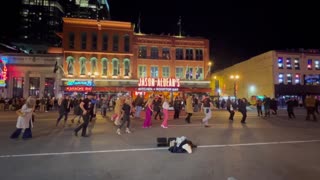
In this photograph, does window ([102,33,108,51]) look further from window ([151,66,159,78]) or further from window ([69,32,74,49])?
window ([151,66,159,78])

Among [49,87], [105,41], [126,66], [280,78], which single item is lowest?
[49,87]

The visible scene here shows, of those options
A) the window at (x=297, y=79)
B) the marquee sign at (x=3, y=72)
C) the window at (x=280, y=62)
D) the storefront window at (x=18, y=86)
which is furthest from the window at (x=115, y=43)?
the window at (x=297, y=79)

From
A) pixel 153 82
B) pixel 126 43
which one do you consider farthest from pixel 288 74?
pixel 126 43

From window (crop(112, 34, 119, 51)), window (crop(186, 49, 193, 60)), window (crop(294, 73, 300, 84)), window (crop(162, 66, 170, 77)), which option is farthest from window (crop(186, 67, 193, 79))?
window (crop(294, 73, 300, 84))

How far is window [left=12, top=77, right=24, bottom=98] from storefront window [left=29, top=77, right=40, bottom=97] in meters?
1.32

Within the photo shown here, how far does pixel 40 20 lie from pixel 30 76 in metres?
78.5

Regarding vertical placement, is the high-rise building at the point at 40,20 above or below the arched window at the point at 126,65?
above

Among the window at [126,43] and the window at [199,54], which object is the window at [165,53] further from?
the window at [126,43]

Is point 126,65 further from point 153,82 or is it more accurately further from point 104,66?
point 153,82

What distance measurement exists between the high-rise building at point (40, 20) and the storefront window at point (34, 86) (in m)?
69.2

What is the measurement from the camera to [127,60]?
1711 inches

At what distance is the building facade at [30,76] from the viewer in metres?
39.9

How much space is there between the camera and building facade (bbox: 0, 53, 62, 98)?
131ft

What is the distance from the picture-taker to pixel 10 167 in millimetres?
6234
